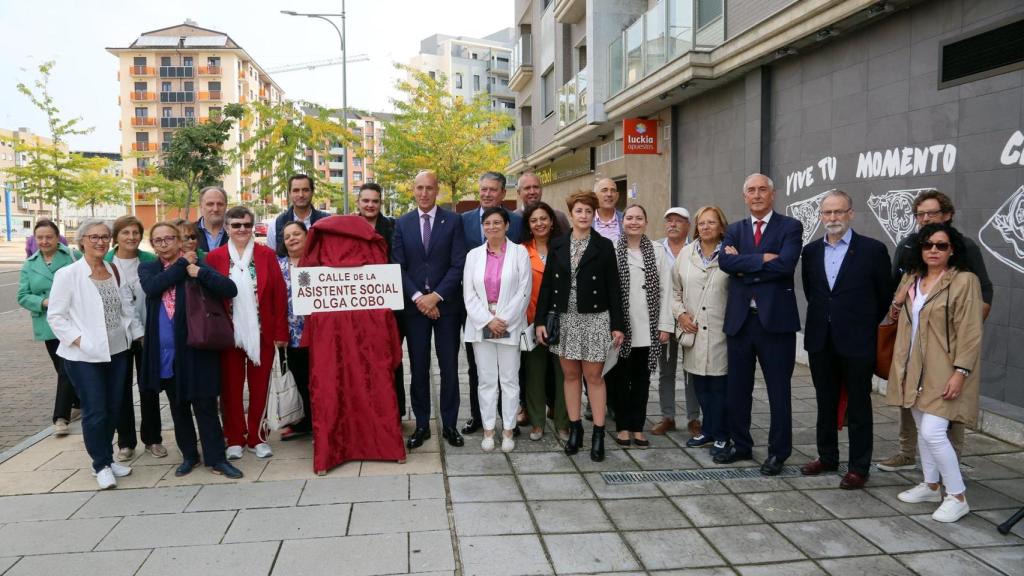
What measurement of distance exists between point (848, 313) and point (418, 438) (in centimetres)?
330

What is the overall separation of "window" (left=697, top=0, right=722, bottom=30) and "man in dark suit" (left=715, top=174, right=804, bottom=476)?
702 centimetres

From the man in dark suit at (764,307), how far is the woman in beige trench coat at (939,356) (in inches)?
27.6

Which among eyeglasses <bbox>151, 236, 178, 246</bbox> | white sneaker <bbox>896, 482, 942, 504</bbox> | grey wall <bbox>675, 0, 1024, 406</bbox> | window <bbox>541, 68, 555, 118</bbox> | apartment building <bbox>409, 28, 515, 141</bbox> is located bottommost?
white sneaker <bbox>896, 482, 942, 504</bbox>

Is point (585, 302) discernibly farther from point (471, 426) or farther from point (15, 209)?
point (15, 209)

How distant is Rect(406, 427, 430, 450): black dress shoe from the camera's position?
551 centimetres

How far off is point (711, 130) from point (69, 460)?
10.2 metres

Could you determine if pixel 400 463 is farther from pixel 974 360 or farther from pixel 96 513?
pixel 974 360

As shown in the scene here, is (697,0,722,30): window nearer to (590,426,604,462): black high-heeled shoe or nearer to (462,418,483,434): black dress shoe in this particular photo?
(462,418,483,434): black dress shoe

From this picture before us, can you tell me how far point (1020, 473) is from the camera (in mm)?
4887

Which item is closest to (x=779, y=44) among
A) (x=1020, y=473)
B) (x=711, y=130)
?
(x=711, y=130)

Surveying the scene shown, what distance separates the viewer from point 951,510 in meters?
4.05

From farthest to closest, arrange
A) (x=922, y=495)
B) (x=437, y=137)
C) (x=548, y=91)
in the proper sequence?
(x=437, y=137)
(x=548, y=91)
(x=922, y=495)

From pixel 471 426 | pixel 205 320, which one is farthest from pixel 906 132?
pixel 205 320

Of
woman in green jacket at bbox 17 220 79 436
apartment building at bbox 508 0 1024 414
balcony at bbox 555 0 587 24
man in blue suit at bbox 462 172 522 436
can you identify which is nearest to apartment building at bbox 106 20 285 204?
balcony at bbox 555 0 587 24
